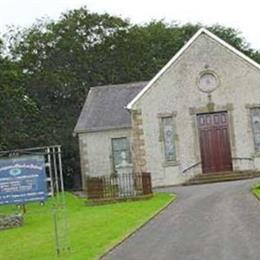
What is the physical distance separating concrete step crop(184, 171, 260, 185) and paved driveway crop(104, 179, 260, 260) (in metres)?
14.4

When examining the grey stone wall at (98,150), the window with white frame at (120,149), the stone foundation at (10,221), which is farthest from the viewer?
the grey stone wall at (98,150)

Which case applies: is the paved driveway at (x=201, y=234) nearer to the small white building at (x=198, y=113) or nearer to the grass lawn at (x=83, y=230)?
the grass lawn at (x=83, y=230)

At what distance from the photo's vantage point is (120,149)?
4953 centimetres

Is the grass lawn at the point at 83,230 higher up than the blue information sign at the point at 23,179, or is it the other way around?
the blue information sign at the point at 23,179

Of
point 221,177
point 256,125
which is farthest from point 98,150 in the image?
point 256,125

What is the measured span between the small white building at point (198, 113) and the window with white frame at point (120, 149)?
4.09 m

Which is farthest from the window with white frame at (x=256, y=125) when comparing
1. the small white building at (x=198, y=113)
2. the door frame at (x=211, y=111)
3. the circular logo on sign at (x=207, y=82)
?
the circular logo on sign at (x=207, y=82)

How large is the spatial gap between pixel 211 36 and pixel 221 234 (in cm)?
2753

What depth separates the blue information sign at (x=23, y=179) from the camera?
18.7m

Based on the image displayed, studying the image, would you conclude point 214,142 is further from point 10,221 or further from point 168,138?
point 10,221

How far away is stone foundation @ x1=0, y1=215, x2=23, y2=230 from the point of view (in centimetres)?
2725

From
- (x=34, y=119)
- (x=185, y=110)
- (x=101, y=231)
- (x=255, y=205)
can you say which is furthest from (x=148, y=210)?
(x=34, y=119)

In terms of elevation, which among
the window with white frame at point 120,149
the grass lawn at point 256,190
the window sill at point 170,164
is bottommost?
the grass lawn at point 256,190

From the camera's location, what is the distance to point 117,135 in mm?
49500
